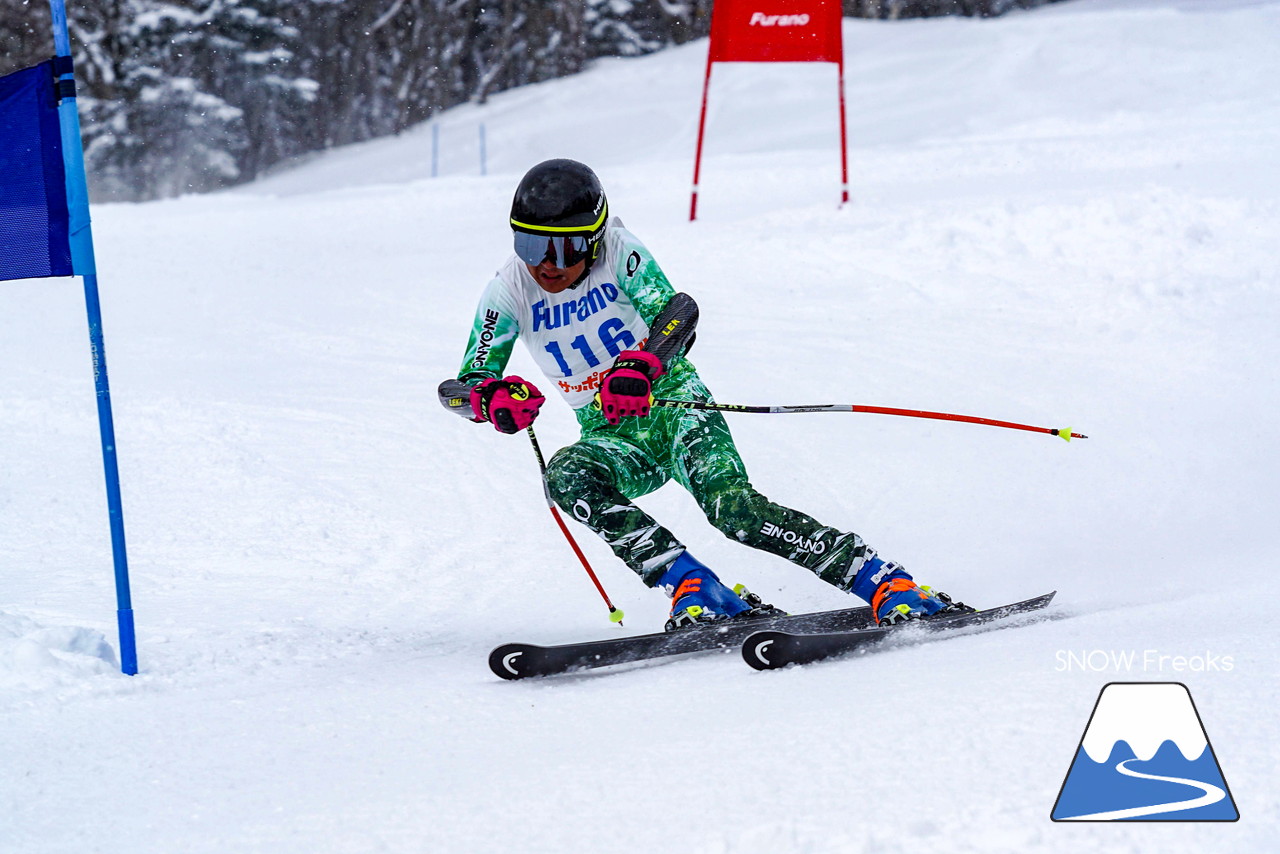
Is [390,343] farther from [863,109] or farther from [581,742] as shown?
[863,109]

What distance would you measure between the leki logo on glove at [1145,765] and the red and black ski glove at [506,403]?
1843mm

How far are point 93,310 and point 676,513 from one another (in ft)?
9.94

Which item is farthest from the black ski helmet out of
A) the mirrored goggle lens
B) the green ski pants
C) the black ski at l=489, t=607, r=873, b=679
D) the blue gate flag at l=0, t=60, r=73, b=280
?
the blue gate flag at l=0, t=60, r=73, b=280

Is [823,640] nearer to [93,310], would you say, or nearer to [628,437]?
[628,437]

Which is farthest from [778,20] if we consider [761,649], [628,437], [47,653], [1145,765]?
[1145,765]

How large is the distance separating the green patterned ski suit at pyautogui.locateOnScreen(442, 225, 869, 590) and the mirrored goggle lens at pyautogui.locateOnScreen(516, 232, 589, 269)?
0.58 feet

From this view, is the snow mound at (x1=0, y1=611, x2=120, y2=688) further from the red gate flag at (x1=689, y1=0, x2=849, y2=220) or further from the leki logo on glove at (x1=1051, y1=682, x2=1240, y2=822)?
the red gate flag at (x1=689, y1=0, x2=849, y2=220)

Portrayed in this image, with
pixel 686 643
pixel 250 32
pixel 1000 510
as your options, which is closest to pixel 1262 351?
pixel 1000 510

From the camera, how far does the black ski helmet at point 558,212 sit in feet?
11.7

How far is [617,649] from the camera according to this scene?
3377 millimetres

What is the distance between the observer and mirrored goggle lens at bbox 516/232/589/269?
3.61 m

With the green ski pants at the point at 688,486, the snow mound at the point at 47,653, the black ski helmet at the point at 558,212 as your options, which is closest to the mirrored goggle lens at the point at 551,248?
the black ski helmet at the point at 558,212

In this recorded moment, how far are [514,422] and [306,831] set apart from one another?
63.0 inches

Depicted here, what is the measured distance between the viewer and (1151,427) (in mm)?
6305
